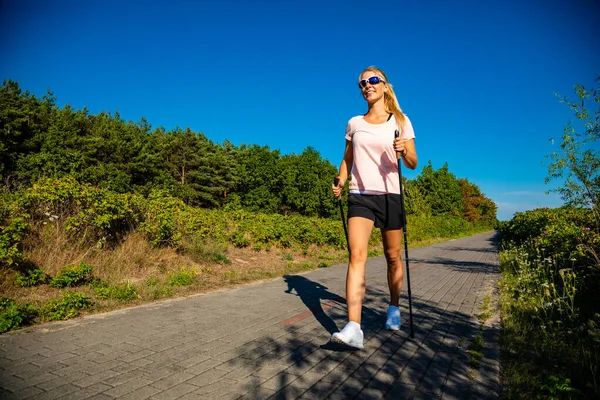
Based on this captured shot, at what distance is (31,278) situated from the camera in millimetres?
5254

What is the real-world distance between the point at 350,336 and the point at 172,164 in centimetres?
5597

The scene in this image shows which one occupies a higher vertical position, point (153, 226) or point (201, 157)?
point (201, 157)

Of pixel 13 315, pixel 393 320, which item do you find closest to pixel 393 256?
pixel 393 320

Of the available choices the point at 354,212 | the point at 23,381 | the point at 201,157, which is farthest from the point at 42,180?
the point at 201,157

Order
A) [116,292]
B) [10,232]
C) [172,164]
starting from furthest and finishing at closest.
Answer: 1. [172,164]
2. [116,292]
3. [10,232]

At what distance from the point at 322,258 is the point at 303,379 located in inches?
435

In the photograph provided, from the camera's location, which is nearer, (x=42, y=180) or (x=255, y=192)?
(x=42, y=180)

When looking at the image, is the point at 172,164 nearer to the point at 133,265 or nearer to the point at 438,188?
the point at 438,188

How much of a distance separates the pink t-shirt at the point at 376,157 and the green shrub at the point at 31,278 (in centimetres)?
479

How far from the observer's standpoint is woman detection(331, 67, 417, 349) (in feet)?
11.9

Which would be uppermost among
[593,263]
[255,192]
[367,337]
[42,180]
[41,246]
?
[255,192]

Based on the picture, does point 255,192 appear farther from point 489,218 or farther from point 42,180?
point 489,218

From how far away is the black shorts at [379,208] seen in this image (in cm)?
370

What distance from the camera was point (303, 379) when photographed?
2.77 m
